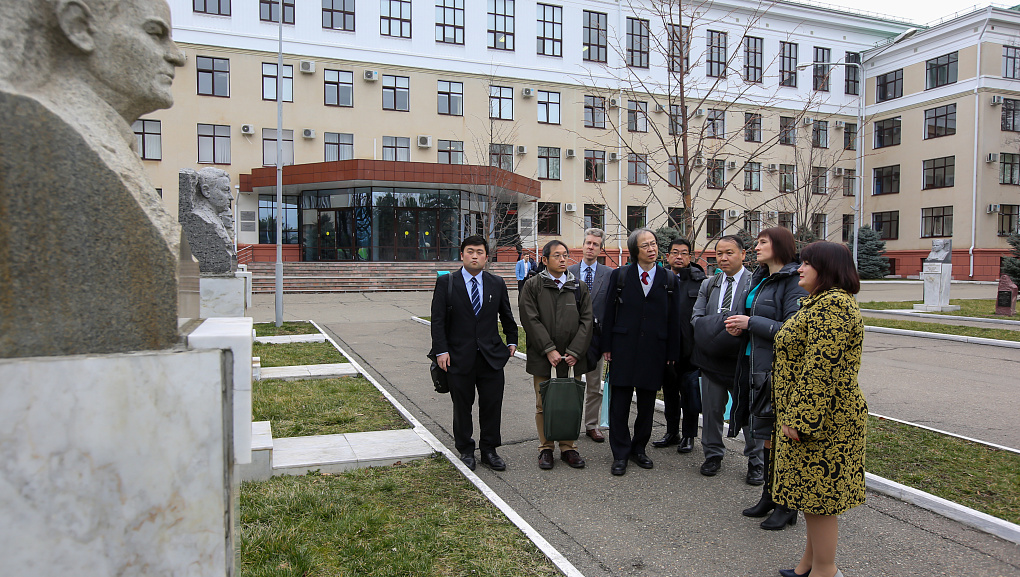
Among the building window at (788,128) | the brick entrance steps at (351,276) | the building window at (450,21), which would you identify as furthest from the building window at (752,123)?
the building window at (450,21)

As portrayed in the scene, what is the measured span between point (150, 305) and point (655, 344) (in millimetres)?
3966

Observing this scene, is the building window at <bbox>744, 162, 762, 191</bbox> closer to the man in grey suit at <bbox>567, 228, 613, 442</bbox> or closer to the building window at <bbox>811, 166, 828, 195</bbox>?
the building window at <bbox>811, 166, 828, 195</bbox>

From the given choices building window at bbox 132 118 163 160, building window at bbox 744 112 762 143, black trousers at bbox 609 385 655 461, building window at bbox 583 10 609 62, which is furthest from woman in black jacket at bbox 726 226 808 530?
building window at bbox 583 10 609 62

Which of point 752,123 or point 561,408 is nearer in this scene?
point 561,408

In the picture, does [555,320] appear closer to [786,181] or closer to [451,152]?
[786,181]

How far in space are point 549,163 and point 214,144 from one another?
1703 cm

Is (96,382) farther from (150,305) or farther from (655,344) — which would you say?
(655,344)

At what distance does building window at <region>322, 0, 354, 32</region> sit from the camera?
31734 mm

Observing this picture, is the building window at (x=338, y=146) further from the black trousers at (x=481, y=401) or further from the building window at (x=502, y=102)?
the black trousers at (x=481, y=401)

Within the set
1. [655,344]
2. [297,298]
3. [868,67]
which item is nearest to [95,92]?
[655,344]

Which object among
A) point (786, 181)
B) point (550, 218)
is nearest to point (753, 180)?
point (786, 181)

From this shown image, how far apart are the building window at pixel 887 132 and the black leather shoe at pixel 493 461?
4440cm

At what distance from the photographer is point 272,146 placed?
3141 centimetres

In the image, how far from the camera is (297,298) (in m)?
23.8
